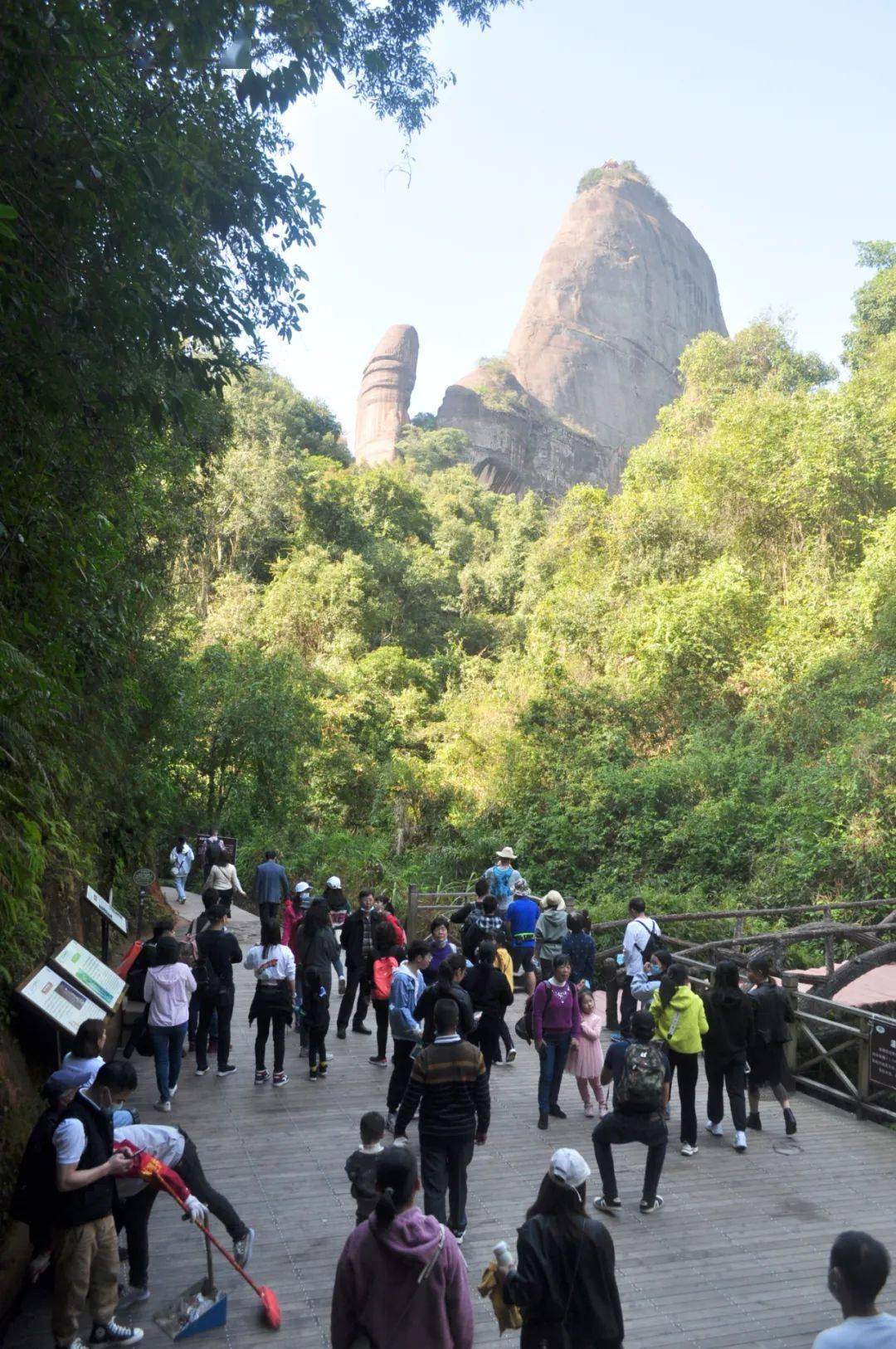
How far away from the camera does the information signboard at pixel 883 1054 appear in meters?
7.71

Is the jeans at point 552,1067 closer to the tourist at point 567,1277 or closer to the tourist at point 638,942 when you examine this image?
the tourist at point 638,942

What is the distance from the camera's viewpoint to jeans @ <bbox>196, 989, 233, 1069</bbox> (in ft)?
26.0

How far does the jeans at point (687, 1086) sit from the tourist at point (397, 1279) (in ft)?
12.8

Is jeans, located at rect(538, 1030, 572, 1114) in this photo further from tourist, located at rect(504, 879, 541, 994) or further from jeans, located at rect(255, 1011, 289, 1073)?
tourist, located at rect(504, 879, 541, 994)

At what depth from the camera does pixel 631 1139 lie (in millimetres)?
5609

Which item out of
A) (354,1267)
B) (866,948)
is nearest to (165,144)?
(354,1267)

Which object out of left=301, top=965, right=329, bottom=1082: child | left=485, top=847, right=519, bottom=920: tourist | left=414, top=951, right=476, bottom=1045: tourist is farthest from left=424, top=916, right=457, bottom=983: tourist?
left=485, top=847, right=519, bottom=920: tourist

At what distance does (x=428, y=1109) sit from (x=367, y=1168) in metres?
1.05

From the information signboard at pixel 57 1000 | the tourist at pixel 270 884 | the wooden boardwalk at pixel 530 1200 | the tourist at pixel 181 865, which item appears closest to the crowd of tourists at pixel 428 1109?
the wooden boardwalk at pixel 530 1200

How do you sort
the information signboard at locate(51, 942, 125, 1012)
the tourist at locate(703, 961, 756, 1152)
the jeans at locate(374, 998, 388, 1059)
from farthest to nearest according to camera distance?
1. the jeans at locate(374, 998, 388, 1059)
2. the tourist at locate(703, 961, 756, 1152)
3. the information signboard at locate(51, 942, 125, 1012)

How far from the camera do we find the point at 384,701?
28.7 meters

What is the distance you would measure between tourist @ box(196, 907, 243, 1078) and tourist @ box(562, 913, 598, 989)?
2.74 metres

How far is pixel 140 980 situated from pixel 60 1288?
3.32m

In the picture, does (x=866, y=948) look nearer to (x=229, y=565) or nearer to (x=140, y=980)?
(x=140, y=980)
